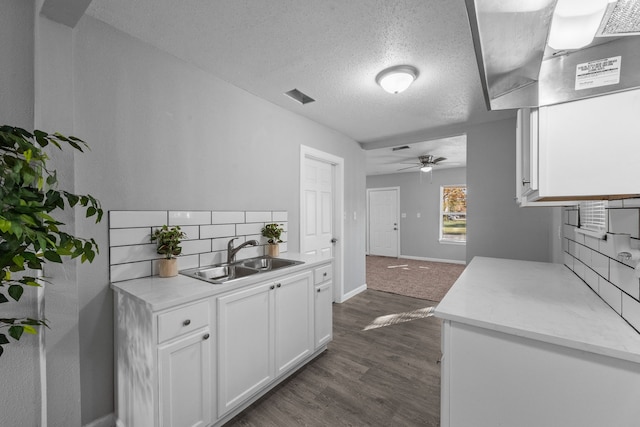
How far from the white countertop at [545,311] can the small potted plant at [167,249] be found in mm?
1574

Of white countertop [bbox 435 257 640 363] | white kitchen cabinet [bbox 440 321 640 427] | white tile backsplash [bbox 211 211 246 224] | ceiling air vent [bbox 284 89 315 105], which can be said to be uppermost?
ceiling air vent [bbox 284 89 315 105]

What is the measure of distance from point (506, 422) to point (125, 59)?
2715 millimetres

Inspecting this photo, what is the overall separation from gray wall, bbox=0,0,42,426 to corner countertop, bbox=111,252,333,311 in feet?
1.36

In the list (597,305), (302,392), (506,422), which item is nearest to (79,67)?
(302,392)

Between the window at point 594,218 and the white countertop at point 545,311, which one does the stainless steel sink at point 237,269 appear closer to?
the white countertop at point 545,311

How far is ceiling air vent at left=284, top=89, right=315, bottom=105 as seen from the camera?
8.41 ft

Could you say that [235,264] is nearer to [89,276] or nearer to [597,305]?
[89,276]

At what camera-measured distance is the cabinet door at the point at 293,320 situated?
1935 mm

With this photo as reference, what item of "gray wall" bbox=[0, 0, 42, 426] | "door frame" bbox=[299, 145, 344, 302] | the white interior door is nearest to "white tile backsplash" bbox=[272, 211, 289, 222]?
the white interior door

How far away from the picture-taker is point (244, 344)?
1.68 meters

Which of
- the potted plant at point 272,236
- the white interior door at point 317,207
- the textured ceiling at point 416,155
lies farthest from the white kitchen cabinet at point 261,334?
the textured ceiling at point 416,155

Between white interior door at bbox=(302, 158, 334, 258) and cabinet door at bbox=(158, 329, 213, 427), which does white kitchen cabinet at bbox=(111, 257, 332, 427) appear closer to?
cabinet door at bbox=(158, 329, 213, 427)

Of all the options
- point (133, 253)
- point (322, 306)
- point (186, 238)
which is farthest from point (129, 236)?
point (322, 306)

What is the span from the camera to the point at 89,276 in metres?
1.52
